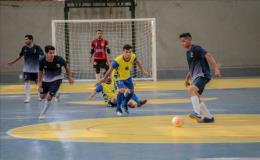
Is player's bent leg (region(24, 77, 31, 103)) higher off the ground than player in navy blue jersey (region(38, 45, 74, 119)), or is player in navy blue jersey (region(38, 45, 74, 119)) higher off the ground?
player in navy blue jersey (region(38, 45, 74, 119))

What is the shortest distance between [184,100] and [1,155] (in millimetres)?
9635

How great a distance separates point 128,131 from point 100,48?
40.8 ft

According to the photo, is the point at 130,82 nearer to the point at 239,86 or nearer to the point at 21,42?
the point at 239,86

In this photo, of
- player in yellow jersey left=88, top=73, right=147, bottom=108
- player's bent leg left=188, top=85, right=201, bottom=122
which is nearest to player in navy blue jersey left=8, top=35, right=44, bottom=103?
player in yellow jersey left=88, top=73, right=147, bottom=108

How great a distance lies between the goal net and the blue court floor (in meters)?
11.4

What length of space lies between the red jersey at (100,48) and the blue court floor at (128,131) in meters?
5.85

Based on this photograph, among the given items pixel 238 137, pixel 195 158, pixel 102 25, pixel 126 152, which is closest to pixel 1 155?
pixel 126 152

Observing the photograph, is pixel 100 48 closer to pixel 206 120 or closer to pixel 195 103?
pixel 195 103

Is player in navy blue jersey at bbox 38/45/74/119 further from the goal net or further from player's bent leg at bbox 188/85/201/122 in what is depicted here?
the goal net

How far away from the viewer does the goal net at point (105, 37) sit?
29.2 meters

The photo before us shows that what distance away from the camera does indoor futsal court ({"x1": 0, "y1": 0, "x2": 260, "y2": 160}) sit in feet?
32.0

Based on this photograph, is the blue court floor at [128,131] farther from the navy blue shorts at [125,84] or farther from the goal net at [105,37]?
the goal net at [105,37]

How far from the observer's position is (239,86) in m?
23.1

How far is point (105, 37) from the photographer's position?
96.8 feet
